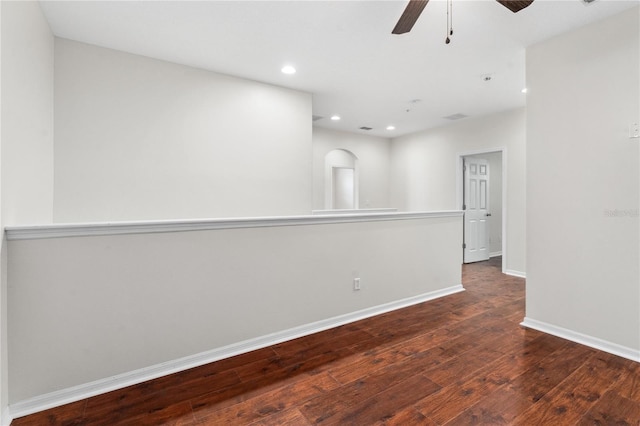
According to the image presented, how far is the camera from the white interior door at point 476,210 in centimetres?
595

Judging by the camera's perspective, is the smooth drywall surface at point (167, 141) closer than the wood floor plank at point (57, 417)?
No

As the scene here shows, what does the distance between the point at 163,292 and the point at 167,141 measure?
1856mm

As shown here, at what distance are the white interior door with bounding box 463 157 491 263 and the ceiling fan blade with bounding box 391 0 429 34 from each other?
14.4 ft

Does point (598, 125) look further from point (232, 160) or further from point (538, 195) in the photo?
point (232, 160)

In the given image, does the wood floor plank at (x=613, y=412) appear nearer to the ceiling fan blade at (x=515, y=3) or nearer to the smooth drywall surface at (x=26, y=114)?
the ceiling fan blade at (x=515, y=3)

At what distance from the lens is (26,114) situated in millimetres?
2123

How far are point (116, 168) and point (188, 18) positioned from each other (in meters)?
1.56

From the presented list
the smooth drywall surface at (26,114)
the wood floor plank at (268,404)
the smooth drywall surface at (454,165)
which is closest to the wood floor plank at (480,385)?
the wood floor plank at (268,404)

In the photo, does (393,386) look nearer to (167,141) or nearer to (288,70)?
(167,141)

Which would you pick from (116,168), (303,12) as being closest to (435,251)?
(303,12)

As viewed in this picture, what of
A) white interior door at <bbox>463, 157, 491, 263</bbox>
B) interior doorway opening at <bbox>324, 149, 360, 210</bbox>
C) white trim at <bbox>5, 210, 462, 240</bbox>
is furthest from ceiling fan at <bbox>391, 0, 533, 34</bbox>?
interior doorway opening at <bbox>324, 149, 360, 210</bbox>

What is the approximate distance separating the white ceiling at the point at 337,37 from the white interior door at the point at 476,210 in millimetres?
2068

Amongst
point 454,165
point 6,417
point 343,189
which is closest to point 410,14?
point 6,417

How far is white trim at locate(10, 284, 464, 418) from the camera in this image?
177 cm
